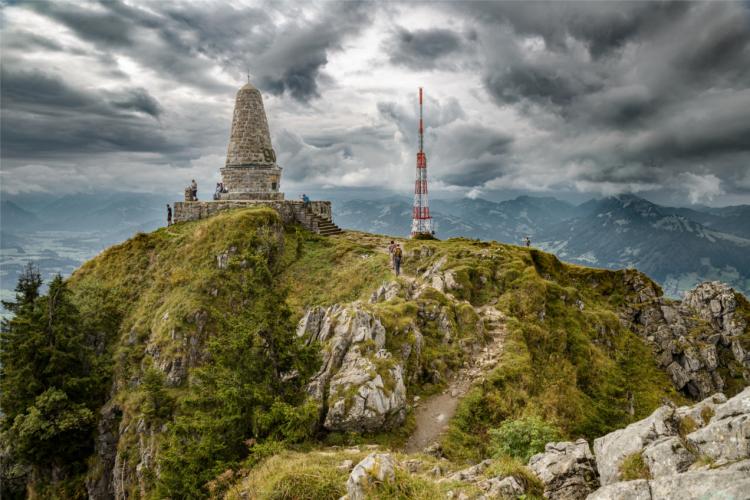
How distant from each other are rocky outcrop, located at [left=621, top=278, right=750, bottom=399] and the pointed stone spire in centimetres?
4322

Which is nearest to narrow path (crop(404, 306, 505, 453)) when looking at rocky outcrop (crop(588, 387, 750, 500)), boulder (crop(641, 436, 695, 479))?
rocky outcrop (crop(588, 387, 750, 500))

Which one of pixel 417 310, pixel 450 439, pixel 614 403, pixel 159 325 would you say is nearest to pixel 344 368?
pixel 450 439

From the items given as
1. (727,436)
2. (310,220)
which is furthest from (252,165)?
(727,436)

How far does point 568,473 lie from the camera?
10.2 m

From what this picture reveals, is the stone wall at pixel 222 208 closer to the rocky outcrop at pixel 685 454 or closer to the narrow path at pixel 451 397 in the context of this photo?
the narrow path at pixel 451 397

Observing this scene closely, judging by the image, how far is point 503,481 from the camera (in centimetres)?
993

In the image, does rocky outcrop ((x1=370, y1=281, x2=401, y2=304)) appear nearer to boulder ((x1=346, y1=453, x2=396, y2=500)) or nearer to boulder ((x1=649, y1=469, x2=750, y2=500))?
boulder ((x1=346, y1=453, x2=396, y2=500))

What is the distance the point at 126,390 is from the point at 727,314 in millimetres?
52835

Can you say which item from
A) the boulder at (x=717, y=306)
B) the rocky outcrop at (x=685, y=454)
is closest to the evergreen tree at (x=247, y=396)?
the rocky outcrop at (x=685, y=454)

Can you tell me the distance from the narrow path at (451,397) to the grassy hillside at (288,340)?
0.54 meters

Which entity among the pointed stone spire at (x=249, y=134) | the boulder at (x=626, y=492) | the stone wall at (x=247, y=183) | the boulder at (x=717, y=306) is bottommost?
the boulder at (x=626, y=492)

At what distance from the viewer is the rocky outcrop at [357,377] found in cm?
1636

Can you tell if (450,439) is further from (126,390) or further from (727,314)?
(727,314)

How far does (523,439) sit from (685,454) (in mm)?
5801
